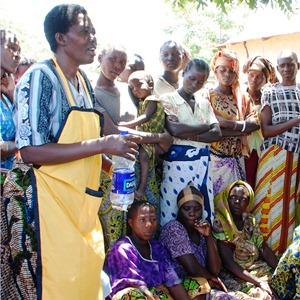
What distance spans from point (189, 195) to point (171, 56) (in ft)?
4.74

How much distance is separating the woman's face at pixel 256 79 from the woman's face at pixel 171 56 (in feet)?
3.02

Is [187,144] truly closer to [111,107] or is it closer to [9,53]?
[111,107]

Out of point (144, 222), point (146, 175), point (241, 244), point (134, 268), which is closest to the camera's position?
point (134, 268)

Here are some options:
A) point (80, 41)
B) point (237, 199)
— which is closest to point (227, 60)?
point (237, 199)

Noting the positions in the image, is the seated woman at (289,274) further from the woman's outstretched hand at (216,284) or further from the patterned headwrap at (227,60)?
the patterned headwrap at (227,60)

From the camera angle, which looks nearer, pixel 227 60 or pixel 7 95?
pixel 7 95

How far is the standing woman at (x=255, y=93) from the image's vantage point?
459 cm

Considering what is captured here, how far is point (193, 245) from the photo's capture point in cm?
383

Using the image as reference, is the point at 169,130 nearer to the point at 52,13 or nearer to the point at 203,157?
the point at 203,157

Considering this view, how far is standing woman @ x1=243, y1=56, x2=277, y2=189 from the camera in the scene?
4586 mm

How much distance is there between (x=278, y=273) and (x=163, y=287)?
1030 mm

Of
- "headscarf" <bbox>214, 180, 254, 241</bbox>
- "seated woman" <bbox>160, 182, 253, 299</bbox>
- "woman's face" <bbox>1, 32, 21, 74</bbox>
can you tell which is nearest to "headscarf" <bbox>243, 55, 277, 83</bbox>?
"headscarf" <bbox>214, 180, 254, 241</bbox>

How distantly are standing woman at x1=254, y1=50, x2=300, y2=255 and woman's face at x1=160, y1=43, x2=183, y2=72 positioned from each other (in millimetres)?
967

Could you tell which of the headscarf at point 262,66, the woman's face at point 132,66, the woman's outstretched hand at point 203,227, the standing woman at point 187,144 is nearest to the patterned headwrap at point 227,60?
the headscarf at point 262,66
